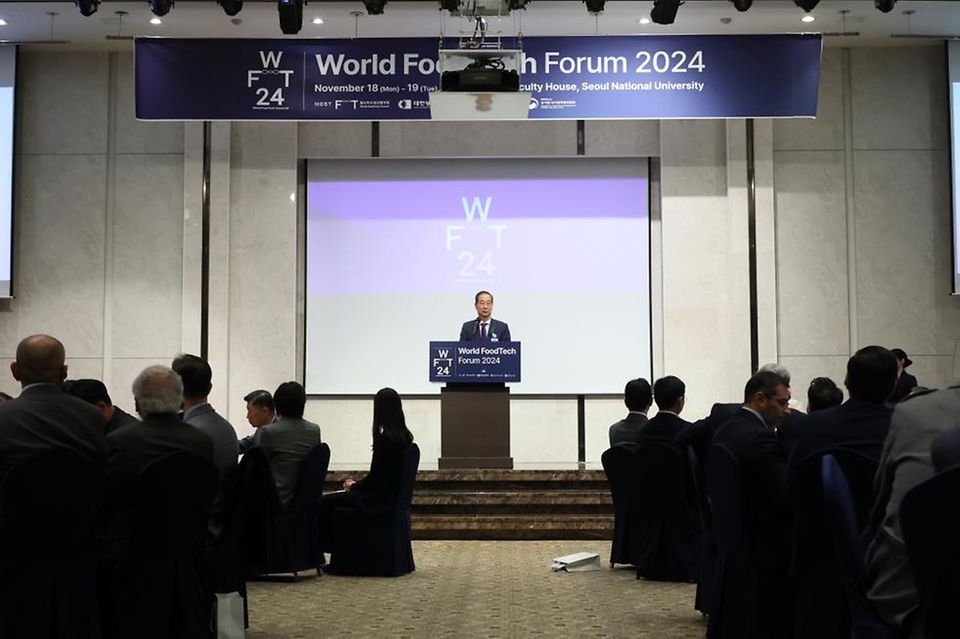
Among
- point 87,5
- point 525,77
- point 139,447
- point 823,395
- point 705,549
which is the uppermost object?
point 87,5

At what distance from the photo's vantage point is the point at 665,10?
32.1 ft

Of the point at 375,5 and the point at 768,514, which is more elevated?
the point at 375,5

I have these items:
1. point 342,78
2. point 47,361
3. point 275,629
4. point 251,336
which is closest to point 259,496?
point 275,629

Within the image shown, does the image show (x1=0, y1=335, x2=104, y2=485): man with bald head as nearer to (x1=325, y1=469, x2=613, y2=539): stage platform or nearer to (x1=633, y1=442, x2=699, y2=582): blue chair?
(x1=633, y1=442, x2=699, y2=582): blue chair

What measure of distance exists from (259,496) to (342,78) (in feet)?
19.7

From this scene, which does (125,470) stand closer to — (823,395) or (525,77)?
(823,395)

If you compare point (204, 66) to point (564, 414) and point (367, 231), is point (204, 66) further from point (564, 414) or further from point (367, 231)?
point (564, 414)

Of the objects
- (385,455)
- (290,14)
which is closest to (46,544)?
(385,455)

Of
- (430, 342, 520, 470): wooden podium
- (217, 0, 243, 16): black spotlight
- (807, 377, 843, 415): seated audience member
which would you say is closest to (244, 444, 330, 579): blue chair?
(430, 342, 520, 470): wooden podium

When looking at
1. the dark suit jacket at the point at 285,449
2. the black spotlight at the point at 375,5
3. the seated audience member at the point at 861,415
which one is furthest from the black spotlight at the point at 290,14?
the seated audience member at the point at 861,415

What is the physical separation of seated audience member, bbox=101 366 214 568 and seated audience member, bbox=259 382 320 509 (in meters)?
2.58

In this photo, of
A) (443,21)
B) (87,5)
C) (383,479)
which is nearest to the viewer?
(383,479)

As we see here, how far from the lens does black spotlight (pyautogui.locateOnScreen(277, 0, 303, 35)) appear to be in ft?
32.0

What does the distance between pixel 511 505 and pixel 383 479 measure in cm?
261
